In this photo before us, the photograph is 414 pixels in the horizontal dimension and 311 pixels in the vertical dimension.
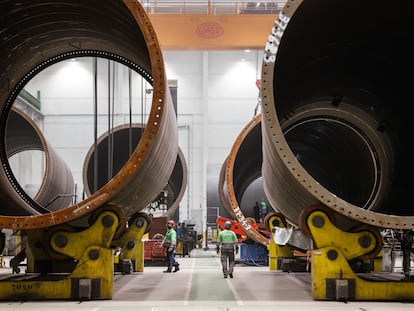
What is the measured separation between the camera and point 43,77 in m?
23.9

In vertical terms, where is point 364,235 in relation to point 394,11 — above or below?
below

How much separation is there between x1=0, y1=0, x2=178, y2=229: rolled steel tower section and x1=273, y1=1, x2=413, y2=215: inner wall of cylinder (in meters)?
1.81

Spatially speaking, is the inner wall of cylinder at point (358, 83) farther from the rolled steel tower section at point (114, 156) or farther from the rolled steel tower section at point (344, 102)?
the rolled steel tower section at point (114, 156)

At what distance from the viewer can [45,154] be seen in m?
14.2

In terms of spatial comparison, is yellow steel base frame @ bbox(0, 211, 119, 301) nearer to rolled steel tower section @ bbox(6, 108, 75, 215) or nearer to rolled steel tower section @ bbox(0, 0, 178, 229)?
rolled steel tower section @ bbox(0, 0, 178, 229)

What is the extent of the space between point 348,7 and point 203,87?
1721cm

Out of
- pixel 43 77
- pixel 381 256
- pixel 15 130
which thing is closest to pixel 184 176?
pixel 15 130

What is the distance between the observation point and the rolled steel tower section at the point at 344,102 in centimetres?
609

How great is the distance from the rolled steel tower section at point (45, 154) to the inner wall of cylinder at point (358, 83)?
21.0 feet

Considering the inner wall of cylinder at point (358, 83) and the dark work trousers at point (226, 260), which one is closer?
Answer: the inner wall of cylinder at point (358, 83)

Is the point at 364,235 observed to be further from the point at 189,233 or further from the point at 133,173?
the point at 189,233

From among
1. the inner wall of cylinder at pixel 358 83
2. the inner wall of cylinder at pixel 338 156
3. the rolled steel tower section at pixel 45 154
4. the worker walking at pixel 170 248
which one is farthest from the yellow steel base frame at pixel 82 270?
the rolled steel tower section at pixel 45 154

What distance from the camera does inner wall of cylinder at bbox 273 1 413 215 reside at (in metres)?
7.34

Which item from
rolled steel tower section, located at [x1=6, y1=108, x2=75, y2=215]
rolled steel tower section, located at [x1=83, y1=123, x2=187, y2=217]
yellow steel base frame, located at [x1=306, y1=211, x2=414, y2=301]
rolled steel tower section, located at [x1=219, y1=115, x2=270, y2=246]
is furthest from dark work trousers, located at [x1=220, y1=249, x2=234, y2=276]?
rolled steel tower section, located at [x1=6, y1=108, x2=75, y2=215]
